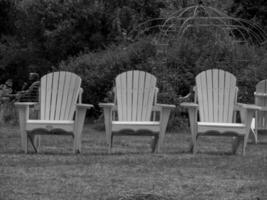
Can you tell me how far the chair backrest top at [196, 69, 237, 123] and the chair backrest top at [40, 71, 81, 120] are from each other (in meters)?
1.46

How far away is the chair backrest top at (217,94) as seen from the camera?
869 centimetres

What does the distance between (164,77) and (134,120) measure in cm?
365

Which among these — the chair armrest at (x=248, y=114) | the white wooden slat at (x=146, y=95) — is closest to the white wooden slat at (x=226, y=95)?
the chair armrest at (x=248, y=114)

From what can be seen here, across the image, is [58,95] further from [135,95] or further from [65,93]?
[135,95]

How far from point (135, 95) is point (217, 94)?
97 centimetres

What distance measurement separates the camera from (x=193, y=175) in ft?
20.9

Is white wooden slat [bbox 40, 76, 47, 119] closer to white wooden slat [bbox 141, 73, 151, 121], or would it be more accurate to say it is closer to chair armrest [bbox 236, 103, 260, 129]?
white wooden slat [bbox 141, 73, 151, 121]

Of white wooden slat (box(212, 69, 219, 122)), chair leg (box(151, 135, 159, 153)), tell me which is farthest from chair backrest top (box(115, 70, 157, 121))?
white wooden slat (box(212, 69, 219, 122))

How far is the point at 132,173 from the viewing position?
644cm

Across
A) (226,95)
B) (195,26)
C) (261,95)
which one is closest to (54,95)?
(226,95)

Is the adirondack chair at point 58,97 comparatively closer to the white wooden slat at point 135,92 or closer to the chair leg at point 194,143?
the white wooden slat at point 135,92

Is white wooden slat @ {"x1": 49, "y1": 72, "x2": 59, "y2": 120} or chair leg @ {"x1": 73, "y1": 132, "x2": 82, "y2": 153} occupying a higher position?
white wooden slat @ {"x1": 49, "y1": 72, "x2": 59, "y2": 120}

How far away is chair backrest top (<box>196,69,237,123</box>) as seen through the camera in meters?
8.69

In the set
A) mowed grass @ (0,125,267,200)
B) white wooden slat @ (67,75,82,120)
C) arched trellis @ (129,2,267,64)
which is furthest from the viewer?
→ arched trellis @ (129,2,267,64)
